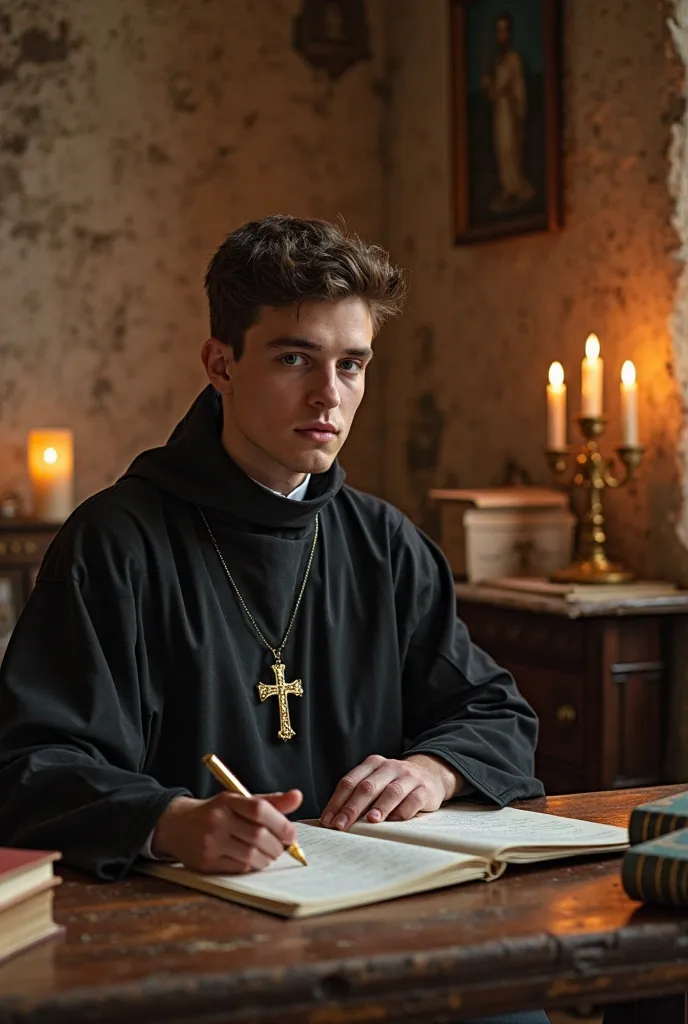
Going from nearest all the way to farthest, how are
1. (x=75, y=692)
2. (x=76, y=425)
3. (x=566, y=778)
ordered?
(x=75, y=692), (x=566, y=778), (x=76, y=425)

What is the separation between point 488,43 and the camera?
A: 5.11 m

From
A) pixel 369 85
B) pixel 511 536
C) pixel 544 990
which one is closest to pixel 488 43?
pixel 369 85

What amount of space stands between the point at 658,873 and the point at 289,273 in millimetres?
1077

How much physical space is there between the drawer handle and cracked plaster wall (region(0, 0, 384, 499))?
234 centimetres

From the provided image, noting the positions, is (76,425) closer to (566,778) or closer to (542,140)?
(542,140)

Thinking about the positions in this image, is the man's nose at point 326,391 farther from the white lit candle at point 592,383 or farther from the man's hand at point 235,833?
the white lit candle at point 592,383

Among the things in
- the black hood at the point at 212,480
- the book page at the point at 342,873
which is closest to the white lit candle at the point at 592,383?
the black hood at the point at 212,480

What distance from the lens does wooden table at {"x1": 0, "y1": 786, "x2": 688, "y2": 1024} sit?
1.30m

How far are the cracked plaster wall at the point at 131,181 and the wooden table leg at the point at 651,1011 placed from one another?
4.03 metres

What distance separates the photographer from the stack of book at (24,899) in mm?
1397

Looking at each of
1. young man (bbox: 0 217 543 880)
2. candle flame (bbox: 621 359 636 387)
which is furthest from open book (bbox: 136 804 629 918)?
candle flame (bbox: 621 359 636 387)

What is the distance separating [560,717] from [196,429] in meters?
1.97

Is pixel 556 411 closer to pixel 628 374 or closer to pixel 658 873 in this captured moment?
pixel 628 374

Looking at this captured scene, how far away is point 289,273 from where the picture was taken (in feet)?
7.24
